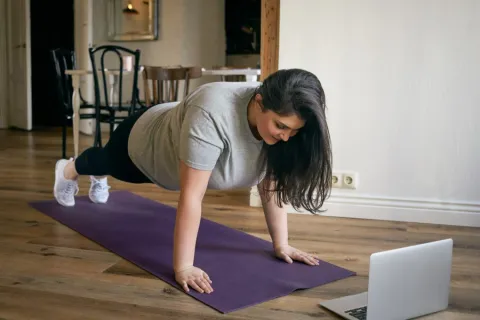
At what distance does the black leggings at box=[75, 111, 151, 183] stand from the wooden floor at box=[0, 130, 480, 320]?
28 centimetres

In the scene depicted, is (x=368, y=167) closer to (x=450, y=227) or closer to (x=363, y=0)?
(x=450, y=227)

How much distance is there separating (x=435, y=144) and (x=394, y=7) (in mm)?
641

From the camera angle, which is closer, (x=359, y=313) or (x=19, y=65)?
(x=359, y=313)

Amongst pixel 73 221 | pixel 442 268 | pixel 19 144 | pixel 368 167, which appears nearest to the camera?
pixel 442 268

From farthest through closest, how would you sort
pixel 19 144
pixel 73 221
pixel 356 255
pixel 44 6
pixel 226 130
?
pixel 44 6, pixel 19 144, pixel 73 221, pixel 356 255, pixel 226 130

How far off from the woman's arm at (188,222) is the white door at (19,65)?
17.7 feet

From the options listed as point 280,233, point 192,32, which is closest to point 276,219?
point 280,233

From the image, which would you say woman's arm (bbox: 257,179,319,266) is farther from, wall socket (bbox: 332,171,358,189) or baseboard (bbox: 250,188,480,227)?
wall socket (bbox: 332,171,358,189)

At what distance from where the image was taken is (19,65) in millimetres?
6504

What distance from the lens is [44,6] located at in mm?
7141

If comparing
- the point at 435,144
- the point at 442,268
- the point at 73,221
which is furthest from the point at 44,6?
the point at 442,268

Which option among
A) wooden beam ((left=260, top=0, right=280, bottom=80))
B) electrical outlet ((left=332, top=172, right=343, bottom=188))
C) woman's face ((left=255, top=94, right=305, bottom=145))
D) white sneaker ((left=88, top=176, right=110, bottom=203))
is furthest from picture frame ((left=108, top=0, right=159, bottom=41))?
woman's face ((left=255, top=94, right=305, bottom=145))

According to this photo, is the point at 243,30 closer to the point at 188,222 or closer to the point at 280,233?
the point at 280,233

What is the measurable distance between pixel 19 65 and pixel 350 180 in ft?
17.0
